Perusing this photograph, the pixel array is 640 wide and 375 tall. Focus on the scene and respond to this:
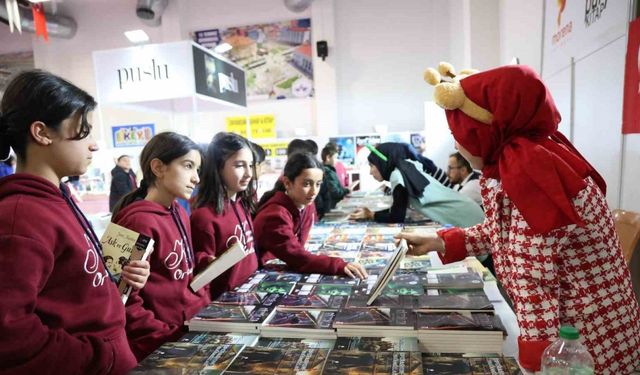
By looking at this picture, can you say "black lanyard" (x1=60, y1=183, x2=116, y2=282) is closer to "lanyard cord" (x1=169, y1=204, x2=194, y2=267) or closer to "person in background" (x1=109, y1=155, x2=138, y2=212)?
"lanyard cord" (x1=169, y1=204, x2=194, y2=267)

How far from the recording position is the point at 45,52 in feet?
27.9

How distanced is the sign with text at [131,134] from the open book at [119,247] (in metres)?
7.83

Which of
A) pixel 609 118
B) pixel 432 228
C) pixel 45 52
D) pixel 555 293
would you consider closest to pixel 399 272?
pixel 555 293

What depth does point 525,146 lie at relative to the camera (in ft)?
2.73

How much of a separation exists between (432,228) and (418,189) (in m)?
0.37

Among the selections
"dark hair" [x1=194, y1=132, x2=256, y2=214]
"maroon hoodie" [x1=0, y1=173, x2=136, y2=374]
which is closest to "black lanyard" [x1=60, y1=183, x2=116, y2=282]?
"maroon hoodie" [x1=0, y1=173, x2=136, y2=374]

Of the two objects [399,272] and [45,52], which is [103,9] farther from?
[399,272]

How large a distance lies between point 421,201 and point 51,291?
2222 mm

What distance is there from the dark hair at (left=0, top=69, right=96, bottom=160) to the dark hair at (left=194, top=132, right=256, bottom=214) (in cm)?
77

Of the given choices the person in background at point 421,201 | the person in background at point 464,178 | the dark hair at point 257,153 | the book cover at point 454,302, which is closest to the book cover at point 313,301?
the book cover at point 454,302

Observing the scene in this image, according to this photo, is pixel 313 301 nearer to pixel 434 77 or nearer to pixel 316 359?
pixel 316 359

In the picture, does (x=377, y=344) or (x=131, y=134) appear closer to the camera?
(x=377, y=344)

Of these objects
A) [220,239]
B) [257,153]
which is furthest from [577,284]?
[257,153]

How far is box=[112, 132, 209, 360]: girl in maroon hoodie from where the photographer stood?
1209 mm
